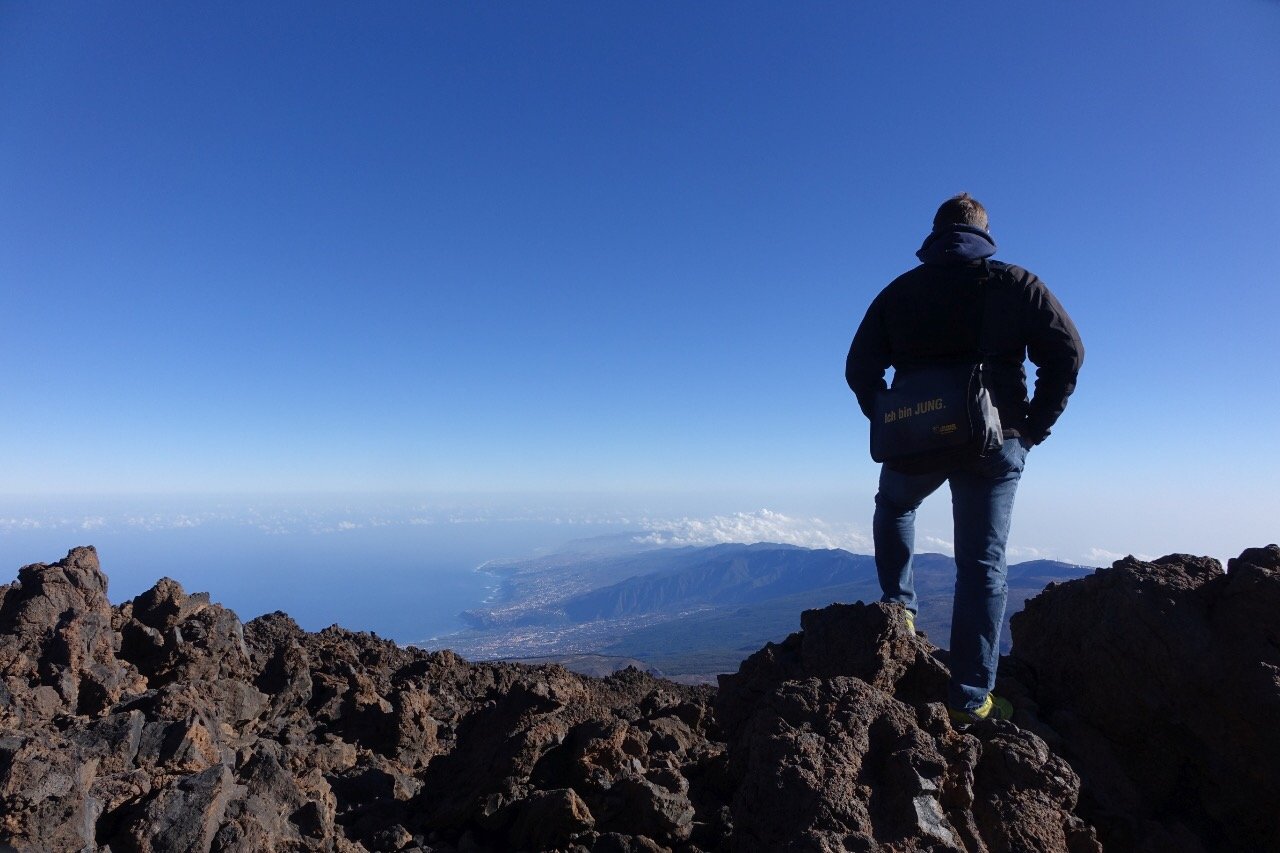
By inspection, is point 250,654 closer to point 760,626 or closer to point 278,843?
point 278,843

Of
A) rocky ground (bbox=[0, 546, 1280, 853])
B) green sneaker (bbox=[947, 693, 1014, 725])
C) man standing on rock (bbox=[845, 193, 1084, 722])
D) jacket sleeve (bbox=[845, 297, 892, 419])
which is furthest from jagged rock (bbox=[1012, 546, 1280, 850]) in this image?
jacket sleeve (bbox=[845, 297, 892, 419])

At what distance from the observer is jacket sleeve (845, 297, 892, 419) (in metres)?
4.71

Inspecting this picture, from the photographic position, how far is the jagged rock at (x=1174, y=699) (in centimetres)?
373

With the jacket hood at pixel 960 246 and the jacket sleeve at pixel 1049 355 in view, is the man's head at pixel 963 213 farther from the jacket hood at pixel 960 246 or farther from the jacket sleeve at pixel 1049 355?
the jacket sleeve at pixel 1049 355

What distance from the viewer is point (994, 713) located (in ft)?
13.7

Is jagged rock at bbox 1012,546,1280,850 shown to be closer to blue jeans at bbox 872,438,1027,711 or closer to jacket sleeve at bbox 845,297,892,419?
blue jeans at bbox 872,438,1027,711

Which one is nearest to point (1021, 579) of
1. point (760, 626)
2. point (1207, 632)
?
point (760, 626)

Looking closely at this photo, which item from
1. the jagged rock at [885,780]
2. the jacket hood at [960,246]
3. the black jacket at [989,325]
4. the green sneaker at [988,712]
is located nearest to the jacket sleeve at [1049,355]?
the black jacket at [989,325]

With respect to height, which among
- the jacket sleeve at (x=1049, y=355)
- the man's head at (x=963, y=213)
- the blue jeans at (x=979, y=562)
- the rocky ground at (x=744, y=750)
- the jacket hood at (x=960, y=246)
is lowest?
the rocky ground at (x=744, y=750)

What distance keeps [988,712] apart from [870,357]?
98.0 inches

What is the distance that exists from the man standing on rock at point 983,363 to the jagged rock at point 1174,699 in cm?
75

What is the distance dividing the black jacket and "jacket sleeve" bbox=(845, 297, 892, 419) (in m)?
0.12

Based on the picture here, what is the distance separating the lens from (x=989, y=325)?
4.15 metres

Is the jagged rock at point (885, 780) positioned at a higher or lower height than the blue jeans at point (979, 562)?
lower
